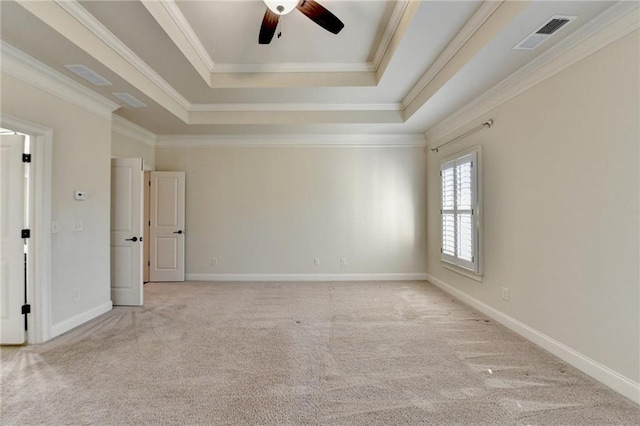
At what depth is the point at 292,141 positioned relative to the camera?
17.9 ft

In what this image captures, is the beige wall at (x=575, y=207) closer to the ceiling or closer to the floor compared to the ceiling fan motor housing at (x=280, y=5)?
closer to the floor

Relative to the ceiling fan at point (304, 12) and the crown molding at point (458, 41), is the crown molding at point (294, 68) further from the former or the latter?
the ceiling fan at point (304, 12)

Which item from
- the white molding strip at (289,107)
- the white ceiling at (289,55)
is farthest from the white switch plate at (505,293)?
the white molding strip at (289,107)

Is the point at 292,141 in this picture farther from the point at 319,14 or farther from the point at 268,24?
the point at 319,14

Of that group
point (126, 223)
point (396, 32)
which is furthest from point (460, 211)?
point (126, 223)

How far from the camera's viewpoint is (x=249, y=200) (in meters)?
5.51

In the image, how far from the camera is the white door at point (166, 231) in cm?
537

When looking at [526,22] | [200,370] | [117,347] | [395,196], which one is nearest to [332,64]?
[526,22]

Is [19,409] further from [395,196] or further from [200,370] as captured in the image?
[395,196]

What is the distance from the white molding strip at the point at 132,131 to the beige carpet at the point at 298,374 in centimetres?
273

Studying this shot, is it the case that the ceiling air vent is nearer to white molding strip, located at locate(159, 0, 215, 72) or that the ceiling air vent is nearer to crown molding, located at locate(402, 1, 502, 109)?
crown molding, located at locate(402, 1, 502, 109)

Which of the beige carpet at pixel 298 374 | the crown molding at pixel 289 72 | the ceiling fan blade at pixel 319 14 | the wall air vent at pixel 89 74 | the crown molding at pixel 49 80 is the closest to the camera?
the beige carpet at pixel 298 374

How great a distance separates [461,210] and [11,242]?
16.9 feet

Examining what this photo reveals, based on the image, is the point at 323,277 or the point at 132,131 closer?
the point at 132,131
